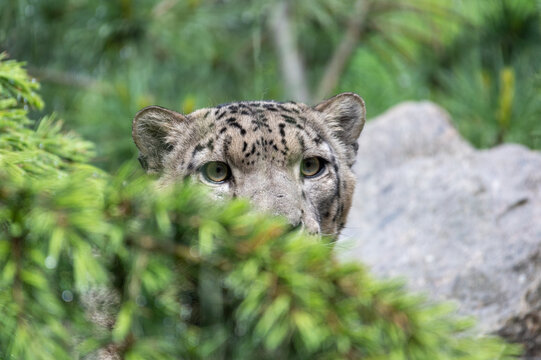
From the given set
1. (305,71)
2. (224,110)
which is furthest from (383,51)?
(224,110)

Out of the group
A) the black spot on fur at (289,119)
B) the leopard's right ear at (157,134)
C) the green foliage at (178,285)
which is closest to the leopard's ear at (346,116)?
the black spot on fur at (289,119)

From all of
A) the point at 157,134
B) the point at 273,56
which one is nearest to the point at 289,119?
the point at 157,134

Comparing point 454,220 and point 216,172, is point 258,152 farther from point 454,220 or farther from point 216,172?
point 454,220

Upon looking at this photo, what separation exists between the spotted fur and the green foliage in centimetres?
256

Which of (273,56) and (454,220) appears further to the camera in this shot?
(273,56)

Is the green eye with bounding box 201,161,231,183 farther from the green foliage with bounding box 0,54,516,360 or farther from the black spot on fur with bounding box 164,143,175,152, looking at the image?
the green foliage with bounding box 0,54,516,360

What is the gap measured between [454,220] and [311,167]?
2331 mm

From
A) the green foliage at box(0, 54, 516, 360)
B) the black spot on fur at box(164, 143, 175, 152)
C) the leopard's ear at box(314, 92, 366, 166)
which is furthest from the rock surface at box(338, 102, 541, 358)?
the green foliage at box(0, 54, 516, 360)

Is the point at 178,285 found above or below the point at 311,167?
below

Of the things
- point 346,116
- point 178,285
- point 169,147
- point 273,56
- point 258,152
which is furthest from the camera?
point 273,56

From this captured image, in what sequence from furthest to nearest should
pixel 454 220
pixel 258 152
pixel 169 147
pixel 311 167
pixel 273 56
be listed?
pixel 273 56, pixel 454 220, pixel 169 147, pixel 311 167, pixel 258 152

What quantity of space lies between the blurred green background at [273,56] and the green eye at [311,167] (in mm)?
2940

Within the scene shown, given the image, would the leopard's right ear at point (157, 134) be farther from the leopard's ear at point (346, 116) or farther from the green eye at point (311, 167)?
the leopard's ear at point (346, 116)

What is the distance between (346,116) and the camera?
6.07m
